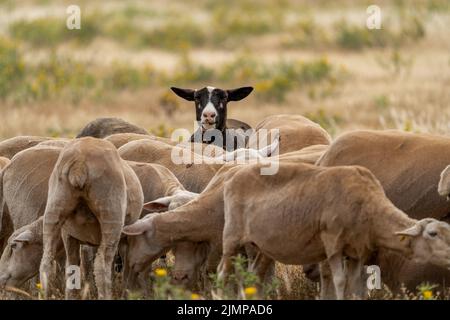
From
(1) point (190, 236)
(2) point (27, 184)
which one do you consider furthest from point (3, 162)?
(1) point (190, 236)

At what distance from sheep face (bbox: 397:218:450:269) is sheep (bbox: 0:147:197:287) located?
251 cm

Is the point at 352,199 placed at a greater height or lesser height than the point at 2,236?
greater

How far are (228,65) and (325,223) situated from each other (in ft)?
73.9

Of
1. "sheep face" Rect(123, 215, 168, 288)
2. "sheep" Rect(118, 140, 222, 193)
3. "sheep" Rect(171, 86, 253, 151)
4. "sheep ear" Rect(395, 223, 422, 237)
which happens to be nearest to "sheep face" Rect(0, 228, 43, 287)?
"sheep face" Rect(123, 215, 168, 288)

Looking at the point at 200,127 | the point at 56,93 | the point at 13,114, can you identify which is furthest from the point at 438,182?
the point at 56,93

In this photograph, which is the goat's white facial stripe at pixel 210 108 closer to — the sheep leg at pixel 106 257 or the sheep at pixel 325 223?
the sheep at pixel 325 223

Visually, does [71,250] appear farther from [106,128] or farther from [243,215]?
[106,128]

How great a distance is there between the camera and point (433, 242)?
934 centimetres

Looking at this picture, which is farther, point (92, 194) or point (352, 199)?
point (92, 194)

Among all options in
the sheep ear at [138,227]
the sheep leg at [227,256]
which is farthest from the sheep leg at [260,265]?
the sheep ear at [138,227]

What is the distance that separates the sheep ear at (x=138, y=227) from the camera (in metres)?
10.6

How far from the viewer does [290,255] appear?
9742mm
